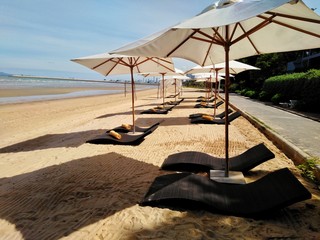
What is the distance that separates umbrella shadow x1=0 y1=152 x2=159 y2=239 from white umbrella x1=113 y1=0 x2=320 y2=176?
1.71m

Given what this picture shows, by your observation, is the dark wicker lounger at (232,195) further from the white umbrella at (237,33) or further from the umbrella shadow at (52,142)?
the umbrella shadow at (52,142)

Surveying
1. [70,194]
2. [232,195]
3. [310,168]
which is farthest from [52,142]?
[310,168]

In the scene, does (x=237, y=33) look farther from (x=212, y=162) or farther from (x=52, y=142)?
(x=52, y=142)

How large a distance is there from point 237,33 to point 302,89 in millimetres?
12801

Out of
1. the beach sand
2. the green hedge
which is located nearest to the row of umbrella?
the beach sand

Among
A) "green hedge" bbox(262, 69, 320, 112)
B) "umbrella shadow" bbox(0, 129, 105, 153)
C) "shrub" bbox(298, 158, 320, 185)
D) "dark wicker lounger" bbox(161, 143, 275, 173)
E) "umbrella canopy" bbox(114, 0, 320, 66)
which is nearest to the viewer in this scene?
"umbrella canopy" bbox(114, 0, 320, 66)

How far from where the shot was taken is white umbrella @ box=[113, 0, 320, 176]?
308cm

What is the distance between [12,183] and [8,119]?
10.3 metres

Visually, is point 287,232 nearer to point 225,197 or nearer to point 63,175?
point 225,197

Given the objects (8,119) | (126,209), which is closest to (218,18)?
(126,209)

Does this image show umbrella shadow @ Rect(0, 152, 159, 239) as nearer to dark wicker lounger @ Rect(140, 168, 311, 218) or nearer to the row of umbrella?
dark wicker lounger @ Rect(140, 168, 311, 218)

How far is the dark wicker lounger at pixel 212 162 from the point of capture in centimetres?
491

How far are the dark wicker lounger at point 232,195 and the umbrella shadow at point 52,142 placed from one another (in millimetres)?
4278

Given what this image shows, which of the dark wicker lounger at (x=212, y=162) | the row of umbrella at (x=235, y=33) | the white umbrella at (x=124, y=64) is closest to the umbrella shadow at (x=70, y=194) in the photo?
the dark wicker lounger at (x=212, y=162)
